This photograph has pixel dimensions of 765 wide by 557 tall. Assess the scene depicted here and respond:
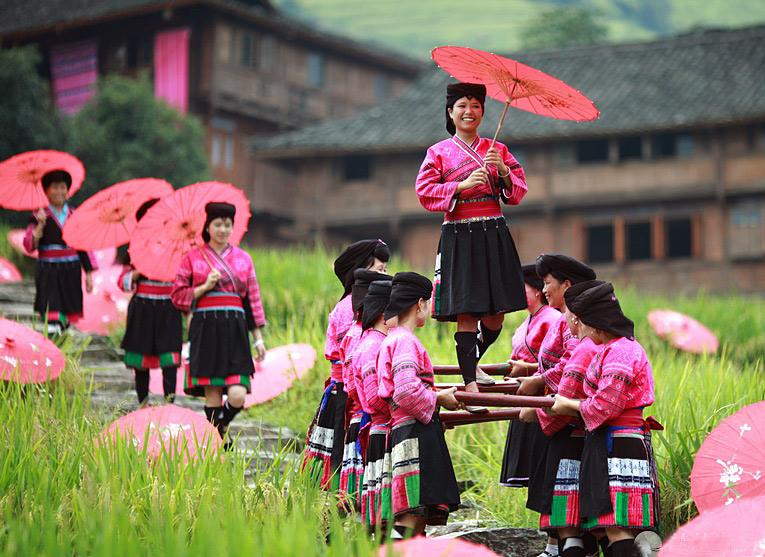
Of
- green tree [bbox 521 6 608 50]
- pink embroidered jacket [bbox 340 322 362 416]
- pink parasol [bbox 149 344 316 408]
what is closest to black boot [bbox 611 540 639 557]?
pink embroidered jacket [bbox 340 322 362 416]

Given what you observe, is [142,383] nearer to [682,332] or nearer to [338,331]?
[338,331]

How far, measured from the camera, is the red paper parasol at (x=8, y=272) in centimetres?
1189

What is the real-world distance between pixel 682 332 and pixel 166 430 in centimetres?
695

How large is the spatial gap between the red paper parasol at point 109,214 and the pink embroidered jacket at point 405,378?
3321 mm

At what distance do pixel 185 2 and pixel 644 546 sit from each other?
2195 centimetres

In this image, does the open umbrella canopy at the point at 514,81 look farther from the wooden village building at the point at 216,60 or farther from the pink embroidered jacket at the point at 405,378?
the wooden village building at the point at 216,60

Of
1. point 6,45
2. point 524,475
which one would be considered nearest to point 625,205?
point 6,45

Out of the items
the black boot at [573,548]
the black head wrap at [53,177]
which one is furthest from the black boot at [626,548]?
the black head wrap at [53,177]

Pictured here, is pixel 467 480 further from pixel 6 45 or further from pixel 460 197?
pixel 6 45

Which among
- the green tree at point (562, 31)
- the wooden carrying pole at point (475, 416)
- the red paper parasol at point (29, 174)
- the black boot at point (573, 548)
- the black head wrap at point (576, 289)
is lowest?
the black boot at point (573, 548)

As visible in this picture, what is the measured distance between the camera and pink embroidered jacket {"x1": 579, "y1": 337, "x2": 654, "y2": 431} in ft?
14.8

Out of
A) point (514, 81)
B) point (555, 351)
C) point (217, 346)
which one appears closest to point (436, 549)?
point (555, 351)

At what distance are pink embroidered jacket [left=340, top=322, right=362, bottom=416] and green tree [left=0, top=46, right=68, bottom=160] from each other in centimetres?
1425

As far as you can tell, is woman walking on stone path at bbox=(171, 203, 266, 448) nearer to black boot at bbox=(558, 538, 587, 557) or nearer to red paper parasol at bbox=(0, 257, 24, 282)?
black boot at bbox=(558, 538, 587, 557)
